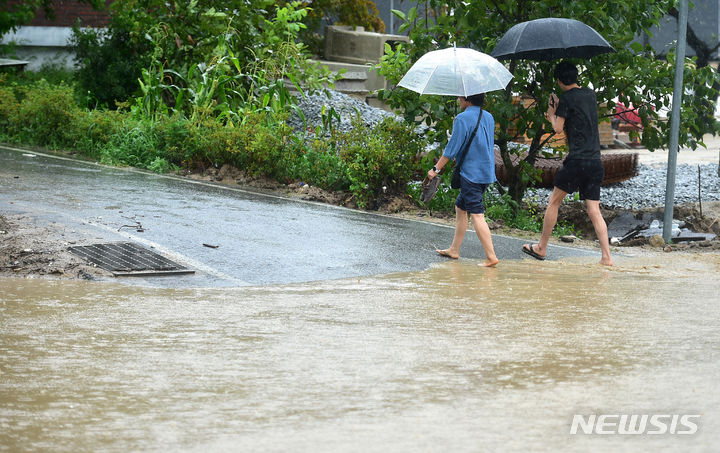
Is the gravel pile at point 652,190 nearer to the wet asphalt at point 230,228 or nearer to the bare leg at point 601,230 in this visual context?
the wet asphalt at point 230,228

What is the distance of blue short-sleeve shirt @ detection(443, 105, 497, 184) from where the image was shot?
8.63 metres

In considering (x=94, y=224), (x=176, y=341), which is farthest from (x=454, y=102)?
(x=176, y=341)

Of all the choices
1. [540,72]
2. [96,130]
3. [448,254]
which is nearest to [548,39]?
[540,72]

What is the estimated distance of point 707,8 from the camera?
2833cm

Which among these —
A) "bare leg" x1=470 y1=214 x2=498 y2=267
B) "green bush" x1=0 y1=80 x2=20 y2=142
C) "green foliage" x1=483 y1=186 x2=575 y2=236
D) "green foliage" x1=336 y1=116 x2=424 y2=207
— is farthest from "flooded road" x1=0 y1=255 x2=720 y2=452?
"green bush" x1=0 y1=80 x2=20 y2=142

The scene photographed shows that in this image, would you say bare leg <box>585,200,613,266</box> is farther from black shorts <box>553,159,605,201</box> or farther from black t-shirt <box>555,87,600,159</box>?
black t-shirt <box>555,87,600,159</box>

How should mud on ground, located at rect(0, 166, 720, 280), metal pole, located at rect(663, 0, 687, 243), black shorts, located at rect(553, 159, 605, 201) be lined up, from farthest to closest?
metal pole, located at rect(663, 0, 687, 243) → black shorts, located at rect(553, 159, 605, 201) → mud on ground, located at rect(0, 166, 720, 280)

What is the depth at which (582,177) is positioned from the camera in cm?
896

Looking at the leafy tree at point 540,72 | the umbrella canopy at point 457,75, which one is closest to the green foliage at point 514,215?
the leafy tree at point 540,72

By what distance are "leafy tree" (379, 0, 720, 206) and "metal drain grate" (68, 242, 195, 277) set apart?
14.0 ft

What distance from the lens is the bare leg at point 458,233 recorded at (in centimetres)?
897

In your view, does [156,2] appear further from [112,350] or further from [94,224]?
[112,350]

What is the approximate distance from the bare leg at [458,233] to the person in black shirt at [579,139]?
Answer: 2.92ft

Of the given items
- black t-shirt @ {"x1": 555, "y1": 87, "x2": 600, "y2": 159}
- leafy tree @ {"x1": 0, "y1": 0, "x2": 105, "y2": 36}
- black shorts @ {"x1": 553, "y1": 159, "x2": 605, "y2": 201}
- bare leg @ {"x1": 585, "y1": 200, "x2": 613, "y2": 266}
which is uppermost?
leafy tree @ {"x1": 0, "y1": 0, "x2": 105, "y2": 36}
